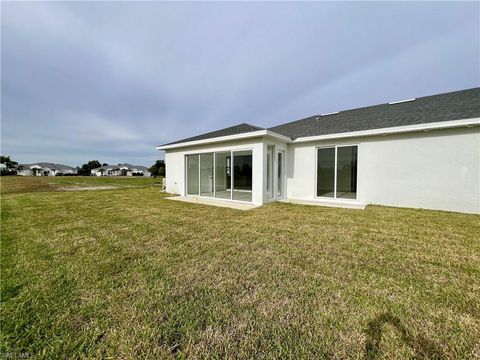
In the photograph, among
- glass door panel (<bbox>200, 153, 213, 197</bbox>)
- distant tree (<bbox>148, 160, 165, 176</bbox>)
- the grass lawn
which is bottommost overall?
the grass lawn

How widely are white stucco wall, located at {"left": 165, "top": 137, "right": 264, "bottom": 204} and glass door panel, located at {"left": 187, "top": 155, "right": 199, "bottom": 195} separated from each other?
1.15ft

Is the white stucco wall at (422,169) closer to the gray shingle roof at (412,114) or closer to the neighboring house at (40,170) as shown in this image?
the gray shingle roof at (412,114)

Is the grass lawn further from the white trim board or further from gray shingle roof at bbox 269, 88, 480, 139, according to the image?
gray shingle roof at bbox 269, 88, 480, 139

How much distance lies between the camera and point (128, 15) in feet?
25.4

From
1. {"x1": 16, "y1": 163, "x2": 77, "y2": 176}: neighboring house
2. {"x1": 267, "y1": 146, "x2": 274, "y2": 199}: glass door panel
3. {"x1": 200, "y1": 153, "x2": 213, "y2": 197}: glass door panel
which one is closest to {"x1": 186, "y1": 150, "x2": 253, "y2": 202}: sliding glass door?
{"x1": 200, "y1": 153, "x2": 213, "y2": 197}: glass door panel

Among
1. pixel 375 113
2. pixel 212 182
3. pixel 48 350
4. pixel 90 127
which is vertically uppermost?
pixel 90 127

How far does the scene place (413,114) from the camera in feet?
24.6

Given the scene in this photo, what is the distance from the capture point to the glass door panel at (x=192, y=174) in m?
10.8

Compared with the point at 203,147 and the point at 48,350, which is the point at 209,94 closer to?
the point at 203,147

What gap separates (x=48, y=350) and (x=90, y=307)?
1.66 ft

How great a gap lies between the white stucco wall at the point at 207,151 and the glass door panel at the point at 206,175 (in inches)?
21.4

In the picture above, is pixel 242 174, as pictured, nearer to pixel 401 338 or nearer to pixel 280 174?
pixel 280 174

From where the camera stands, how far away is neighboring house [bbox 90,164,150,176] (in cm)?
7056

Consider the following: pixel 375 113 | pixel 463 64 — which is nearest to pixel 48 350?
pixel 375 113
